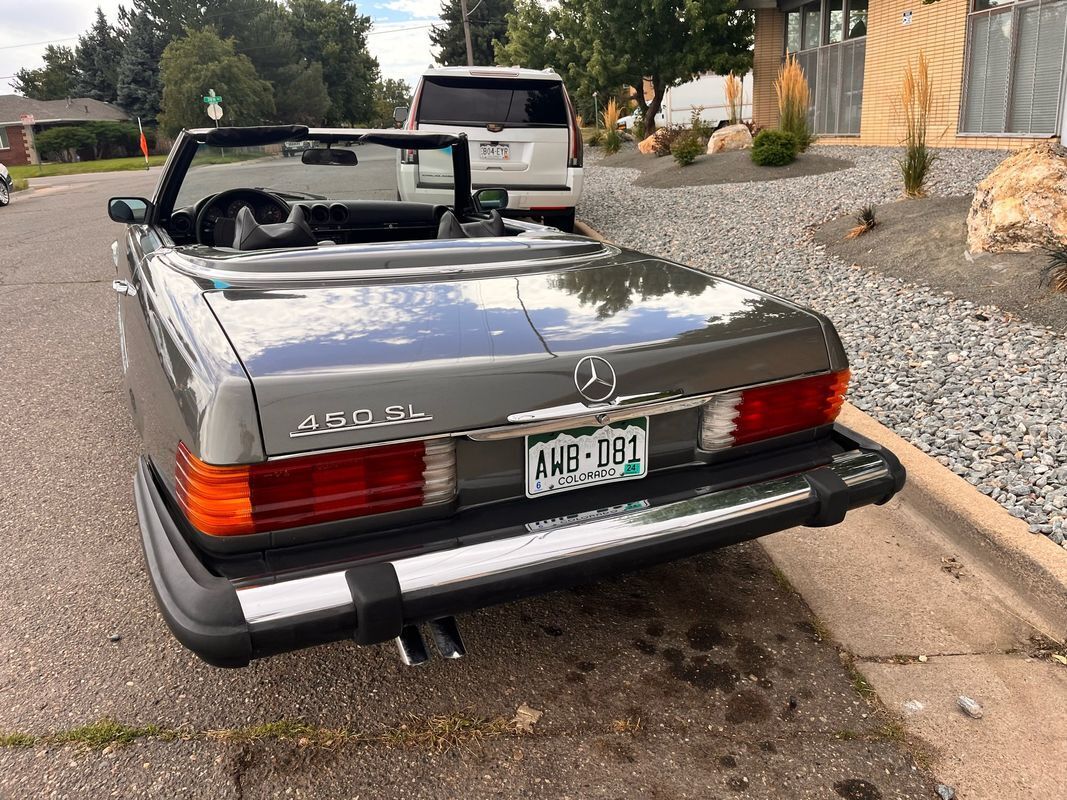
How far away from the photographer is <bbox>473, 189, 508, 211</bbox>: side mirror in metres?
3.93

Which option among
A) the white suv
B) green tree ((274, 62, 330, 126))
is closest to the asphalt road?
the white suv

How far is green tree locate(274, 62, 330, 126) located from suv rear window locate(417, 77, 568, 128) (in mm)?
66961

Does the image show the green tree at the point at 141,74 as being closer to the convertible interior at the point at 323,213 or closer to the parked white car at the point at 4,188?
the parked white car at the point at 4,188

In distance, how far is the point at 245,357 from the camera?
189cm

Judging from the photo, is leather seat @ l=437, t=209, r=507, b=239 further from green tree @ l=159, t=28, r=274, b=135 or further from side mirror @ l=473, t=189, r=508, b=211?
green tree @ l=159, t=28, r=274, b=135

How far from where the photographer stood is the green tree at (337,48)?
77.7m

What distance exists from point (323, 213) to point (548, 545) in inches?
85.5

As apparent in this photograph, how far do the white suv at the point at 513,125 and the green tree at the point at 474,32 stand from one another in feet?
188

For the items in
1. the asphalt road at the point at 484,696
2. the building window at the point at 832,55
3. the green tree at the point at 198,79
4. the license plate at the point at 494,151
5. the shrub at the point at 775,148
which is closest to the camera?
the asphalt road at the point at 484,696

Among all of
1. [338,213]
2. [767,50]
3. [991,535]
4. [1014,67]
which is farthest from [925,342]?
[767,50]

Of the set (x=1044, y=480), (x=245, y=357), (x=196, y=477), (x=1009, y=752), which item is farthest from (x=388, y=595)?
(x=1044, y=480)

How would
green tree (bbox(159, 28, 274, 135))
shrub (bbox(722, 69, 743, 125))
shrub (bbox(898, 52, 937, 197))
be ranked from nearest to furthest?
shrub (bbox(898, 52, 937, 197)), shrub (bbox(722, 69, 743, 125)), green tree (bbox(159, 28, 274, 135))

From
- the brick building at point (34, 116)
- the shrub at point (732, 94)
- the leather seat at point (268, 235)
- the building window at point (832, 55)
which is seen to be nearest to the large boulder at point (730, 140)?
the shrub at point (732, 94)

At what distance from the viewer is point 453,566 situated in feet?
6.30
